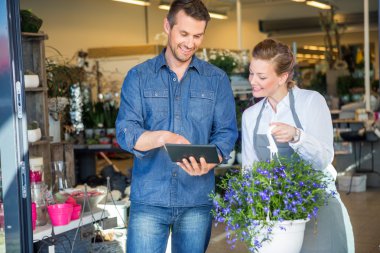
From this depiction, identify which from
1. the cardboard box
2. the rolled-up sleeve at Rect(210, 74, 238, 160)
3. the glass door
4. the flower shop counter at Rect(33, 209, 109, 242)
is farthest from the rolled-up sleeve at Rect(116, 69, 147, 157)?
the cardboard box

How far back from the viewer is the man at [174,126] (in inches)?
105

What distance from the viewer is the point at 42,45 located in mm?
5824

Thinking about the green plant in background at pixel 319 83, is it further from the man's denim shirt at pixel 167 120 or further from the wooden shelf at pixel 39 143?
the man's denim shirt at pixel 167 120

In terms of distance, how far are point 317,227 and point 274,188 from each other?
0.37 meters

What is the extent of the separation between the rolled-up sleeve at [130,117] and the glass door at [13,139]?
25.6 inches

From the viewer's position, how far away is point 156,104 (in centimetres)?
270

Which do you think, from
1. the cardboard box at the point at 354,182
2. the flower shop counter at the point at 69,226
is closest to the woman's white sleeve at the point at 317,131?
the flower shop counter at the point at 69,226

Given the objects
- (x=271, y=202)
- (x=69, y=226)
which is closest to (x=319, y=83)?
(x=69, y=226)

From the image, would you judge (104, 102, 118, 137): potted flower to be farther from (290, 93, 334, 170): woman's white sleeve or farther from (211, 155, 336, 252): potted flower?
(211, 155, 336, 252): potted flower

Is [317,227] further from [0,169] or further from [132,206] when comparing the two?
[0,169]

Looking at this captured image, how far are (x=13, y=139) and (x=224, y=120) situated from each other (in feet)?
3.42

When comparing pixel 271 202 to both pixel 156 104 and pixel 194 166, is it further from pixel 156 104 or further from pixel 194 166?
pixel 156 104

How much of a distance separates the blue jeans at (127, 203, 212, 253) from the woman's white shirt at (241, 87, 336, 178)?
33 centimetres

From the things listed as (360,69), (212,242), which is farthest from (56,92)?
(360,69)
